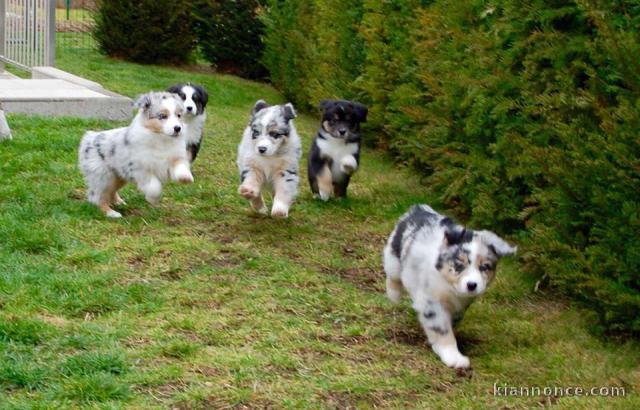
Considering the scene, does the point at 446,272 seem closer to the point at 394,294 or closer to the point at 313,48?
the point at 394,294

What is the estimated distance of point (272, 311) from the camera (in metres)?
6.29

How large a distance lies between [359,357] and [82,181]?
4450mm

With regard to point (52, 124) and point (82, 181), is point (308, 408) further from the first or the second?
point (52, 124)

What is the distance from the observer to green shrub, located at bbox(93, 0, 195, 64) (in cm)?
1975

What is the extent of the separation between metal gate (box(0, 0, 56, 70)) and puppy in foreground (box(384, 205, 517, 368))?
38.7ft

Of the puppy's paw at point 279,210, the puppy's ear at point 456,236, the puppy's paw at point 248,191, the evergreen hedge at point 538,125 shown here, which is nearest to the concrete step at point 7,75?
the evergreen hedge at point 538,125

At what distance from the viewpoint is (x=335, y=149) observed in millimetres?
9477

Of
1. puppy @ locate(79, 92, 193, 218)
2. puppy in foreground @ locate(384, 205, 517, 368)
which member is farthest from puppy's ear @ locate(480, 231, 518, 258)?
puppy @ locate(79, 92, 193, 218)

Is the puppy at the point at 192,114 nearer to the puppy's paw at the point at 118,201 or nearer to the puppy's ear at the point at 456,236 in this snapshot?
the puppy's paw at the point at 118,201

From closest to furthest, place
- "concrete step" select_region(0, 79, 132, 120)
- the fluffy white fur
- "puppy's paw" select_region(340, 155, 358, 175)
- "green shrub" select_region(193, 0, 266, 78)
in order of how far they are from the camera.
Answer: "puppy's paw" select_region(340, 155, 358, 175)
the fluffy white fur
"concrete step" select_region(0, 79, 132, 120)
"green shrub" select_region(193, 0, 266, 78)

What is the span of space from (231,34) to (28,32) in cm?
442

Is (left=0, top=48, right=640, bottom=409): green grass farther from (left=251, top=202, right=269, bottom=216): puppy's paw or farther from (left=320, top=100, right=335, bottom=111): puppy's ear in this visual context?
(left=320, top=100, right=335, bottom=111): puppy's ear

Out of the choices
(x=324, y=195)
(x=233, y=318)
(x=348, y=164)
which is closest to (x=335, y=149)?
(x=348, y=164)

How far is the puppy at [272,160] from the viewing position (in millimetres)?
8281
